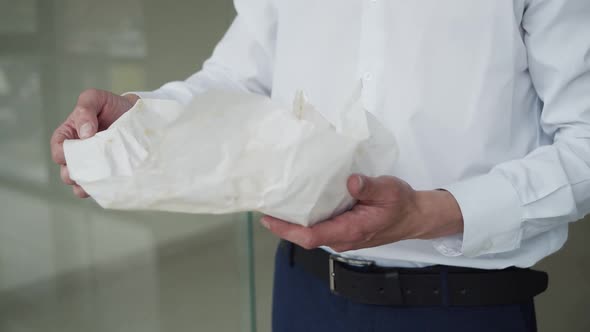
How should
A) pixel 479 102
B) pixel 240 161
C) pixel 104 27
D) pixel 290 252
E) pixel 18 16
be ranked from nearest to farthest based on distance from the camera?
pixel 240 161 < pixel 479 102 < pixel 290 252 < pixel 18 16 < pixel 104 27

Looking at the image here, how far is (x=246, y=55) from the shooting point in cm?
90

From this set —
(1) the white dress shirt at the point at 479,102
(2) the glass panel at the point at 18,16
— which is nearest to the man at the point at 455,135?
(1) the white dress shirt at the point at 479,102

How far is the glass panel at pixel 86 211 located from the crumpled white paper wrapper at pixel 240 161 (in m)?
0.76

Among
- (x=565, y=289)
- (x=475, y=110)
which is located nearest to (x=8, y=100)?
(x=475, y=110)

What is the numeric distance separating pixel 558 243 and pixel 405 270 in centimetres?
17

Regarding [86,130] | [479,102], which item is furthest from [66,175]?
[479,102]

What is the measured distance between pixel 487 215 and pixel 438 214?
0.06 meters

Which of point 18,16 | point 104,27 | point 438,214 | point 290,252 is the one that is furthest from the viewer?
point 104,27

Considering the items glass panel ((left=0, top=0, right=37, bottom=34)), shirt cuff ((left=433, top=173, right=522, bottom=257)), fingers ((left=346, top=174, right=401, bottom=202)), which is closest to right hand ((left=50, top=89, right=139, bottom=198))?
fingers ((left=346, top=174, right=401, bottom=202))

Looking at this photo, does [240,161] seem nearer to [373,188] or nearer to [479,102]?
[373,188]

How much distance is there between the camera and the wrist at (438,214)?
0.58 metres

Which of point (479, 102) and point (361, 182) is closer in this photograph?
point (361, 182)

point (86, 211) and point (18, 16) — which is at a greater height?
point (18, 16)

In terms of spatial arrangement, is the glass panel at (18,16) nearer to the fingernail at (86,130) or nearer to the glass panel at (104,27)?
the glass panel at (104,27)
